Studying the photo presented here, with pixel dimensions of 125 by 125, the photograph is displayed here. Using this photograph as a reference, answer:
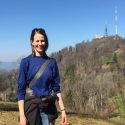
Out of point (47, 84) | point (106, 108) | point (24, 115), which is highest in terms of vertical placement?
point (47, 84)

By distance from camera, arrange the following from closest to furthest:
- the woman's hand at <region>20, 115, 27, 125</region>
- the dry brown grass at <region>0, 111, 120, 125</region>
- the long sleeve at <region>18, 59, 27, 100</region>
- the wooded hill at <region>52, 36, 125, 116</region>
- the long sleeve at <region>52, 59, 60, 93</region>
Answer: the woman's hand at <region>20, 115, 27, 125</region> → the long sleeve at <region>18, 59, 27, 100</region> → the long sleeve at <region>52, 59, 60, 93</region> → the dry brown grass at <region>0, 111, 120, 125</region> → the wooded hill at <region>52, 36, 125, 116</region>

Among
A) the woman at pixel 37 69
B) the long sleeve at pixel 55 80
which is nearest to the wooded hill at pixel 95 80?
the long sleeve at pixel 55 80

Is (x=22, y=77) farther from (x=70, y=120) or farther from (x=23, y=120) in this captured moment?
(x=70, y=120)

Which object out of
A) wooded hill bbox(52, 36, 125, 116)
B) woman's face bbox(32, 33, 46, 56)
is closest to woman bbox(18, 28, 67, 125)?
woman's face bbox(32, 33, 46, 56)

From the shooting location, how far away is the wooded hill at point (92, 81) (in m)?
94.3

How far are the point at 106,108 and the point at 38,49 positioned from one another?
9631 centimetres

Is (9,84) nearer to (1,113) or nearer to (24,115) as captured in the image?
(1,113)

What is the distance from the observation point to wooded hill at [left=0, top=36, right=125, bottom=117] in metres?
94.3

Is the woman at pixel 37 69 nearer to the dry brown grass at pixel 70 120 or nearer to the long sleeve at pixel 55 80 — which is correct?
the long sleeve at pixel 55 80

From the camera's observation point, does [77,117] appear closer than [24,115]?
No

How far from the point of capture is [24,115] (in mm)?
5508

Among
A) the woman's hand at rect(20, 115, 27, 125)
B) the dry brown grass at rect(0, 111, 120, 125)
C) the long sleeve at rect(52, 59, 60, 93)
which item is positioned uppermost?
the long sleeve at rect(52, 59, 60, 93)

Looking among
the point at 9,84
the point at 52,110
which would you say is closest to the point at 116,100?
the point at 9,84

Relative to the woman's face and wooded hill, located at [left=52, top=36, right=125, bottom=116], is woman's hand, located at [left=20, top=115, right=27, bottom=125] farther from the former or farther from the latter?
wooded hill, located at [left=52, top=36, right=125, bottom=116]
